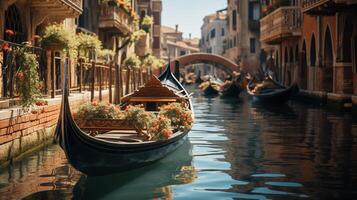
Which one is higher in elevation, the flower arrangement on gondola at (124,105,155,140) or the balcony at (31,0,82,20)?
the balcony at (31,0,82,20)

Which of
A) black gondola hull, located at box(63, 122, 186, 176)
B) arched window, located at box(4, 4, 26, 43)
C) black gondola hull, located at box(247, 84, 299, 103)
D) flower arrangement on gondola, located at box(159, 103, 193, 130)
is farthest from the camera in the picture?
black gondola hull, located at box(247, 84, 299, 103)

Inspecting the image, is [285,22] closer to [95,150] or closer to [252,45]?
[95,150]

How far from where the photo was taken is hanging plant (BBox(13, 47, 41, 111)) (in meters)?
8.70

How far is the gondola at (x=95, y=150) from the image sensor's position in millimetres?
6199

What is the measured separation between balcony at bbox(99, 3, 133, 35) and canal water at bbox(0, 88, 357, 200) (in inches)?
529

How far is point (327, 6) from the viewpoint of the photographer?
17922 millimetres

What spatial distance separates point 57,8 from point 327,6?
853 cm

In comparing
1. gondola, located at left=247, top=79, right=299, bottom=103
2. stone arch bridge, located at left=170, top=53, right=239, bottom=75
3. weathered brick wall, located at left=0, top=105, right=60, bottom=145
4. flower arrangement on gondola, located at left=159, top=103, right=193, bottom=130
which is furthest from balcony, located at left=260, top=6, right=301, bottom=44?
stone arch bridge, located at left=170, top=53, right=239, bottom=75

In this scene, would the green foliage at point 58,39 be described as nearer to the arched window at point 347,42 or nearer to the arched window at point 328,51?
the arched window at point 347,42

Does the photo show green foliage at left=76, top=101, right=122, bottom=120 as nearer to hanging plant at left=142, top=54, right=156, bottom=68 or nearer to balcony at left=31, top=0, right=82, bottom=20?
Answer: balcony at left=31, top=0, right=82, bottom=20

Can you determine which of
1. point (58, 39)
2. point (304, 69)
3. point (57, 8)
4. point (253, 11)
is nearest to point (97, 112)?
point (58, 39)

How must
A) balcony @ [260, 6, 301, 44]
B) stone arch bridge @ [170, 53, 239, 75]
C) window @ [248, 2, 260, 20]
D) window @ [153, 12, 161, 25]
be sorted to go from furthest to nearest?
window @ [153, 12, 161, 25], stone arch bridge @ [170, 53, 239, 75], window @ [248, 2, 260, 20], balcony @ [260, 6, 301, 44]

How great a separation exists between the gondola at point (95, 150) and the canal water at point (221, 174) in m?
0.23

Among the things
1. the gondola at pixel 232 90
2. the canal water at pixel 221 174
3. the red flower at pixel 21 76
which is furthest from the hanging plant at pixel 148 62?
the red flower at pixel 21 76
